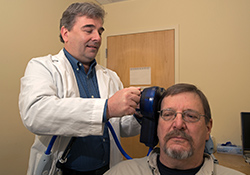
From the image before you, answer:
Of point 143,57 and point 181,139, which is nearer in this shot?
point 181,139

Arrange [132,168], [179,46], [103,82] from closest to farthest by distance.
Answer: [132,168] → [103,82] → [179,46]

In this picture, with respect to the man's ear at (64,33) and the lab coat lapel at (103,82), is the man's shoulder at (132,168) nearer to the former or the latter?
the lab coat lapel at (103,82)

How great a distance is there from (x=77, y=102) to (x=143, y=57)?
6.25 ft

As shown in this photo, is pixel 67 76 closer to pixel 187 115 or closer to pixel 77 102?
pixel 77 102

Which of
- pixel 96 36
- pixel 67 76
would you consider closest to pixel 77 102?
pixel 67 76

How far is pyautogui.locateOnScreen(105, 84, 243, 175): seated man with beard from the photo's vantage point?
985 mm

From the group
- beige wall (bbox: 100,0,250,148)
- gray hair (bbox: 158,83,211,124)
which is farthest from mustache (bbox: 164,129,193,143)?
beige wall (bbox: 100,0,250,148)

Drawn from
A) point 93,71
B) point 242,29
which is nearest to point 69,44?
point 93,71

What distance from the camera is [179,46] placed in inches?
98.7

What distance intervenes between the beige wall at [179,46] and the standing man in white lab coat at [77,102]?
63 cm

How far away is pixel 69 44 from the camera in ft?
4.14

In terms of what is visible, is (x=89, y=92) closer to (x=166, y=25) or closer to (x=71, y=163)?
(x=71, y=163)

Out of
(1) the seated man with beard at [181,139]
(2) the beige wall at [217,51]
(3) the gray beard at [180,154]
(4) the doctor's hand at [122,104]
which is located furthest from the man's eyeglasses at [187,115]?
(2) the beige wall at [217,51]

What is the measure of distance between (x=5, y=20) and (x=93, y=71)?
2.77 feet
